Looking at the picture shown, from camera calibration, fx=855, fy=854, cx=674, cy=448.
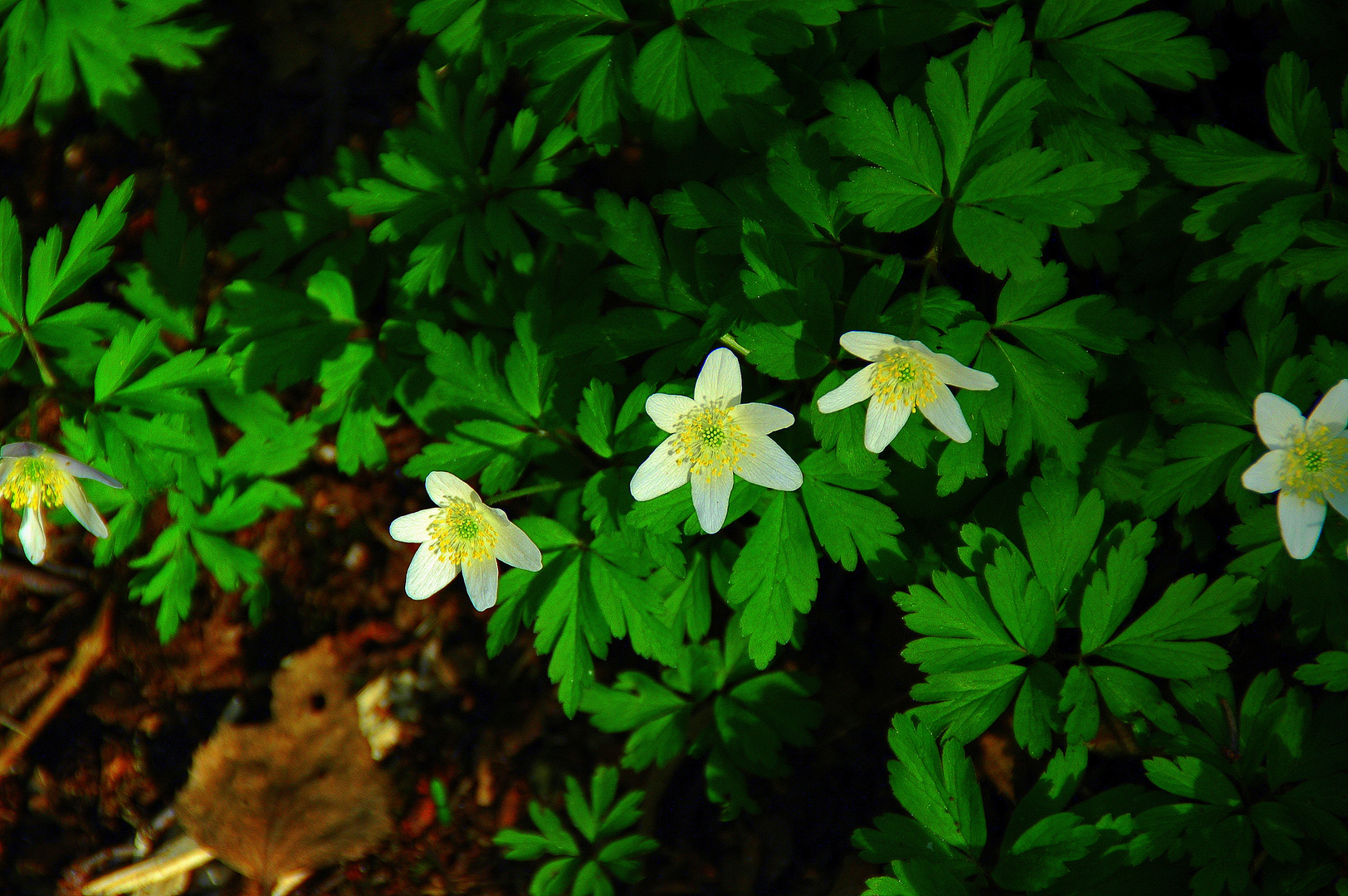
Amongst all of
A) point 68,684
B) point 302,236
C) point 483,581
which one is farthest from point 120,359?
point 68,684

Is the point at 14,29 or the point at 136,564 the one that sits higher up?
the point at 14,29

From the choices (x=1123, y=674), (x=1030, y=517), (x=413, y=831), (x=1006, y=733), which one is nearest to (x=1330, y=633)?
(x=1123, y=674)

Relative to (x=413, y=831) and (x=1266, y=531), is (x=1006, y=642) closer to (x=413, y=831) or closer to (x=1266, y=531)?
(x=1266, y=531)

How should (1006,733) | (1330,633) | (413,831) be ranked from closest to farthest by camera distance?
(1330,633)
(1006,733)
(413,831)

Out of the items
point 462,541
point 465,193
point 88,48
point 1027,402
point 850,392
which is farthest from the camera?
point 88,48

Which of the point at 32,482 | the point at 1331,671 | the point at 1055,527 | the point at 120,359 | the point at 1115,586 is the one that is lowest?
the point at 1331,671

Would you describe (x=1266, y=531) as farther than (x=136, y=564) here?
No

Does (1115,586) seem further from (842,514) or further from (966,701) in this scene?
(842,514)
